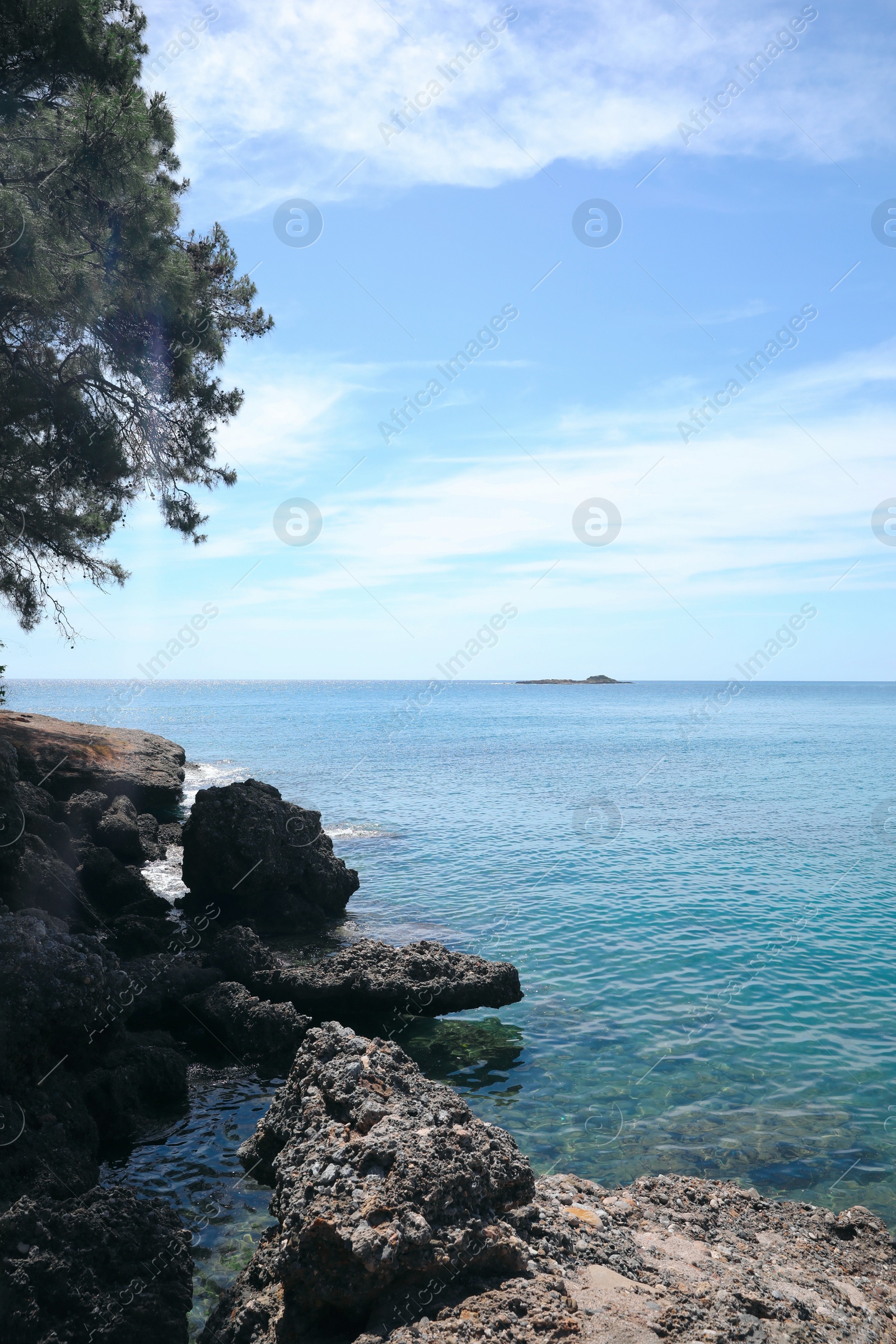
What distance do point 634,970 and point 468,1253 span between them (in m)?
11.4

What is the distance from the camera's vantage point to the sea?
936 cm

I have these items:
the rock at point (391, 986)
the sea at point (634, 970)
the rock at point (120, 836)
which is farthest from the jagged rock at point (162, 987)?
the rock at point (120, 836)

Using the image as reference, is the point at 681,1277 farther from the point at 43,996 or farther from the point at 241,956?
the point at 241,956

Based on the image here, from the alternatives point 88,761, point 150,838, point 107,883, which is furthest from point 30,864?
point 88,761

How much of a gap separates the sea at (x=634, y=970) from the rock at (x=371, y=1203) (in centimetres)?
208

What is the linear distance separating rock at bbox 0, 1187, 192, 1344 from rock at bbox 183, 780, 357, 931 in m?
11.3

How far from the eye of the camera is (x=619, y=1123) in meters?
10.2

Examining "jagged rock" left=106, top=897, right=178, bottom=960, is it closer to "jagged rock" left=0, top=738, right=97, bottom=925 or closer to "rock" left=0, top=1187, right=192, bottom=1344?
"jagged rock" left=0, top=738, right=97, bottom=925

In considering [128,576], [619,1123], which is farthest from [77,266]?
[619,1123]

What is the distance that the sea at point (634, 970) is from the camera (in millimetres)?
9359

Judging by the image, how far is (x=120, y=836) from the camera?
20500 mm

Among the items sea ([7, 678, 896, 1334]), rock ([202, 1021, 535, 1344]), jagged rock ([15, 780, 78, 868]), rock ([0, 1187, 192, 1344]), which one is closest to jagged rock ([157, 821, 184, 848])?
sea ([7, 678, 896, 1334])

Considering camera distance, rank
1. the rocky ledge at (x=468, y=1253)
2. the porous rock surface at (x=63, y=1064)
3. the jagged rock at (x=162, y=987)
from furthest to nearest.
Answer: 1. the jagged rock at (x=162, y=987)
2. the porous rock surface at (x=63, y=1064)
3. the rocky ledge at (x=468, y=1253)

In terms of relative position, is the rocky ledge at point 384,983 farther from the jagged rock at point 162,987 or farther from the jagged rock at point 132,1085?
the jagged rock at point 132,1085
